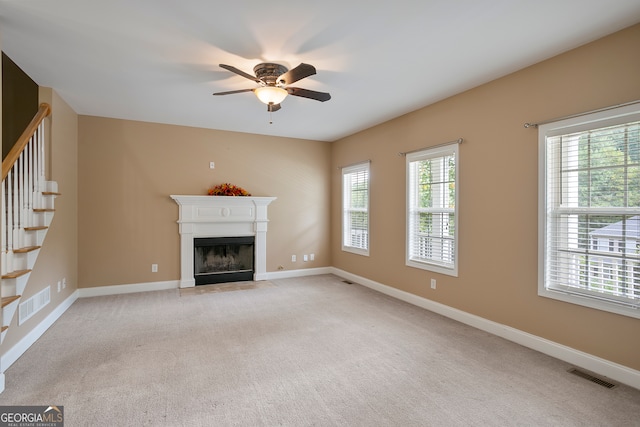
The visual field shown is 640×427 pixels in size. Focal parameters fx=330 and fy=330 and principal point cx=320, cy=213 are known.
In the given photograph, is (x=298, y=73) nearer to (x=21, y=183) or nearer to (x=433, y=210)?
(x=433, y=210)

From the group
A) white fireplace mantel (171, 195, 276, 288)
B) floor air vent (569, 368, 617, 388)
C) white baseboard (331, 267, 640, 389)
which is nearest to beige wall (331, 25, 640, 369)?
white baseboard (331, 267, 640, 389)

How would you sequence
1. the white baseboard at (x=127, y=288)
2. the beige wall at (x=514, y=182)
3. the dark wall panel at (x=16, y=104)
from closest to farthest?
1. the beige wall at (x=514, y=182)
2. the dark wall panel at (x=16, y=104)
3. the white baseboard at (x=127, y=288)

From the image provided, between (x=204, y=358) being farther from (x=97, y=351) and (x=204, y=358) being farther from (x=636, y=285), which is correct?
(x=636, y=285)

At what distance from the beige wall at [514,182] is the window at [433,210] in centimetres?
13

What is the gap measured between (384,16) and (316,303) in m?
3.50

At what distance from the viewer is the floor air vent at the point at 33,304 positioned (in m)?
3.03

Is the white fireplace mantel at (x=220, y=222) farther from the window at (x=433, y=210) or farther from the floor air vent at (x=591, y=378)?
the floor air vent at (x=591, y=378)

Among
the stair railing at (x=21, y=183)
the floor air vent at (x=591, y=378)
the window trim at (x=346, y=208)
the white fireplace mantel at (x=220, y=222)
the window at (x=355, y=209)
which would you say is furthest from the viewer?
the window at (x=355, y=209)

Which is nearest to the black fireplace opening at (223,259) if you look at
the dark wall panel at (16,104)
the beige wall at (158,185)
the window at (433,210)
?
the beige wall at (158,185)

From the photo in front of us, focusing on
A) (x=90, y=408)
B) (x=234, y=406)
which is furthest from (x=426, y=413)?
(x=90, y=408)

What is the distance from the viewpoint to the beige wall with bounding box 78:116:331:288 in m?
4.90

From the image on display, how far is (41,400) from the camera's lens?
2.27m

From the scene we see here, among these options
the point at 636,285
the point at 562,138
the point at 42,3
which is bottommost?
the point at 636,285

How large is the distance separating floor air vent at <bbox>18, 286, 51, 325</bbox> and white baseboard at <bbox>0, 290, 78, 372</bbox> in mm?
170
